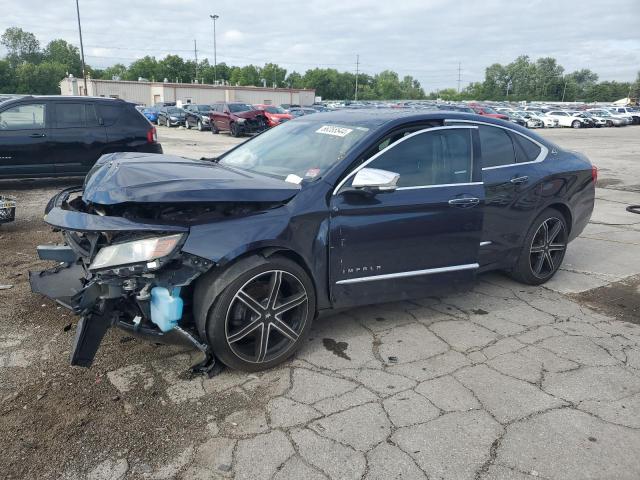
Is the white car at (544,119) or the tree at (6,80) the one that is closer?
the white car at (544,119)

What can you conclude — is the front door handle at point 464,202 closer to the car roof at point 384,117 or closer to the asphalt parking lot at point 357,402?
the car roof at point 384,117

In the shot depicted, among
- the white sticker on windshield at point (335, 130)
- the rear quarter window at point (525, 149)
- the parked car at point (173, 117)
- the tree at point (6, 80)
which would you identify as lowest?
the parked car at point (173, 117)

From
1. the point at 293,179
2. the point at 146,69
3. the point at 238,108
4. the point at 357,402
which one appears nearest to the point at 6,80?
the point at 146,69

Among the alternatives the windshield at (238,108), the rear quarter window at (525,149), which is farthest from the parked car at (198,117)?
the rear quarter window at (525,149)

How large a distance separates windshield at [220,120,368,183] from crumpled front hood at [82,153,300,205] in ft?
0.97

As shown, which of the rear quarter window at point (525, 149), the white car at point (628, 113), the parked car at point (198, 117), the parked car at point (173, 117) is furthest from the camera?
the white car at point (628, 113)

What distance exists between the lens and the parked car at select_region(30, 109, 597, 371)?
3.07 m

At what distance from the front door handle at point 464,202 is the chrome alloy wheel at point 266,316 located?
1.43 m

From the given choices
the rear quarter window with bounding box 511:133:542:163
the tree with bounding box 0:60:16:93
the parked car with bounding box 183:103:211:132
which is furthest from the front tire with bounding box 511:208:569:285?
the tree with bounding box 0:60:16:93

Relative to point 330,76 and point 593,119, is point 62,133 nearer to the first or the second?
point 593,119

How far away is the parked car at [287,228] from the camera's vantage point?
3.07 meters

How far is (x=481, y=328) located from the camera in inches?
169

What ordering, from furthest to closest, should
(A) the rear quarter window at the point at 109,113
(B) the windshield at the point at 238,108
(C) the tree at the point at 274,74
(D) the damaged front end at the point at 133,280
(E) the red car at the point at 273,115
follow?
(C) the tree at the point at 274,74
(B) the windshield at the point at 238,108
(E) the red car at the point at 273,115
(A) the rear quarter window at the point at 109,113
(D) the damaged front end at the point at 133,280

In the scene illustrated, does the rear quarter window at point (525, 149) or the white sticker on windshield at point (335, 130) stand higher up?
the white sticker on windshield at point (335, 130)
